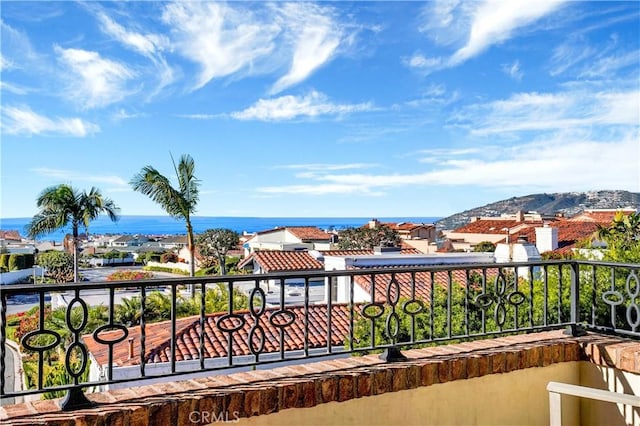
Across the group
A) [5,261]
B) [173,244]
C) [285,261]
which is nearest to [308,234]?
[5,261]

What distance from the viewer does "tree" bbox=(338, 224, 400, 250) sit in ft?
127

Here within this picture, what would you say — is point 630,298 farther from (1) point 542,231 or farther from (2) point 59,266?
(2) point 59,266

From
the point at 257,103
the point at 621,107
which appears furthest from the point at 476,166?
the point at 621,107

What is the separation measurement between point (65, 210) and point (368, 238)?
2260 cm

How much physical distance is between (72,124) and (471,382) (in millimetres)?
52150

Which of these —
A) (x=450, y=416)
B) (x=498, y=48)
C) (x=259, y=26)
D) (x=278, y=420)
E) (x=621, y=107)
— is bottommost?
(x=450, y=416)

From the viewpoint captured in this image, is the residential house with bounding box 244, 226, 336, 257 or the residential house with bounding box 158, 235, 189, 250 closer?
the residential house with bounding box 244, 226, 336, 257

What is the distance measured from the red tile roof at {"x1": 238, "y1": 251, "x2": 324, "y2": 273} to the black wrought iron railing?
337 centimetres

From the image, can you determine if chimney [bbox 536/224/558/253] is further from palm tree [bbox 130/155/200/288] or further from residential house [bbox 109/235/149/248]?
residential house [bbox 109/235/149/248]

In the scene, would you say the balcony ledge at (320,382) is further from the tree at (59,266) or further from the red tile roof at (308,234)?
the red tile roof at (308,234)

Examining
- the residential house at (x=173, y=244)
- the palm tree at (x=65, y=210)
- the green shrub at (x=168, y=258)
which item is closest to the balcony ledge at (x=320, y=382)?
the palm tree at (x=65, y=210)

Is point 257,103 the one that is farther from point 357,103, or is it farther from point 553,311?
point 553,311

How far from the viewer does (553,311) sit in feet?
19.5

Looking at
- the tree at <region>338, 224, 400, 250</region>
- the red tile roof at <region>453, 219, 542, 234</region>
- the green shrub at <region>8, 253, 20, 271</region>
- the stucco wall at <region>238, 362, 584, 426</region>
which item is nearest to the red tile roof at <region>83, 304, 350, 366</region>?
the stucco wall at <region>238, 362, 584, 426</region>
